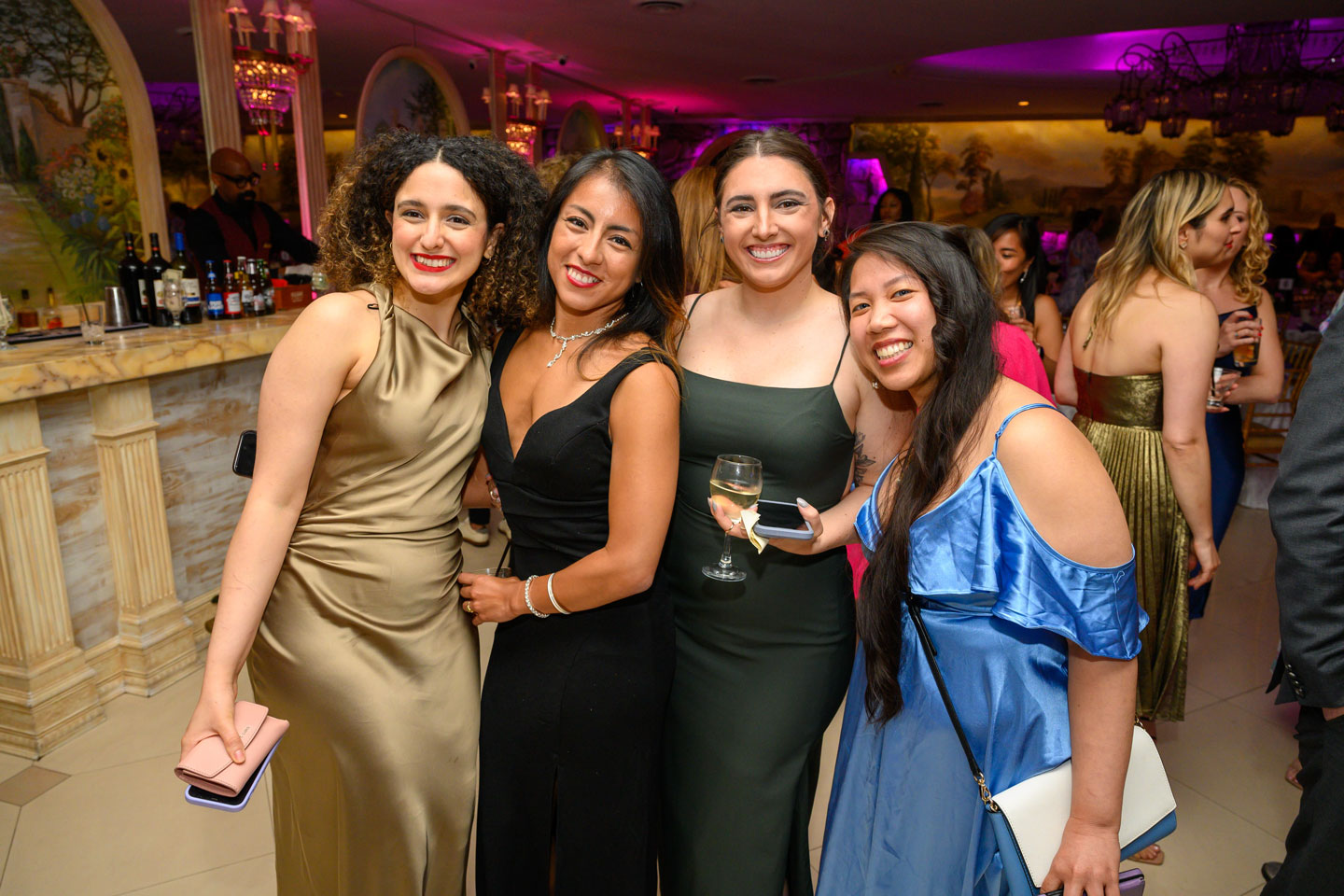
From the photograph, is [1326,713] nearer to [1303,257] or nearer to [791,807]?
[791,807]

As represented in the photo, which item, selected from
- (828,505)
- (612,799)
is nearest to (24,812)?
(612,799)

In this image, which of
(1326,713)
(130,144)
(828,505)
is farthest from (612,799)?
(130,144)

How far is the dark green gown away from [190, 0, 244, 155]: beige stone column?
5152 millimetres

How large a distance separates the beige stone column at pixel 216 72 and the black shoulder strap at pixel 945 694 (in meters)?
5.85

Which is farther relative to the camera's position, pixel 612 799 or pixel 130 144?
pixel 130 144

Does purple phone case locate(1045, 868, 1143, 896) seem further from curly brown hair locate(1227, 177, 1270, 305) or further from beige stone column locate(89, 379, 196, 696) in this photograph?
beige stone column locate(89, 379, 196, 696)

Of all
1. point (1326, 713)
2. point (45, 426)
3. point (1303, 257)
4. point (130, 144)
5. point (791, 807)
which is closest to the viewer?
point (1326, 713)

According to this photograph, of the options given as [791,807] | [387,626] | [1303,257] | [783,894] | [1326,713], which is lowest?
[783,894]

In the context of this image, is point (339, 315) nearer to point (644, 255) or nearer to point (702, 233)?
point (644, 255)

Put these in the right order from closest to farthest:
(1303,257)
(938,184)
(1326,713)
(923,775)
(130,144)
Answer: (1326,713) → (923,775) → (130,144) → (1303,257) → (938,184)

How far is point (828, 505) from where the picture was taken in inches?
73.6

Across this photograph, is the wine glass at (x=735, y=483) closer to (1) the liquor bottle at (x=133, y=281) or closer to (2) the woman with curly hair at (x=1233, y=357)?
(2) the woman with curly hair at (x=1233, y=357)

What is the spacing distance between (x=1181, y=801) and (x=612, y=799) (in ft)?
7.44

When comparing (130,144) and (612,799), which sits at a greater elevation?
(130,144)
